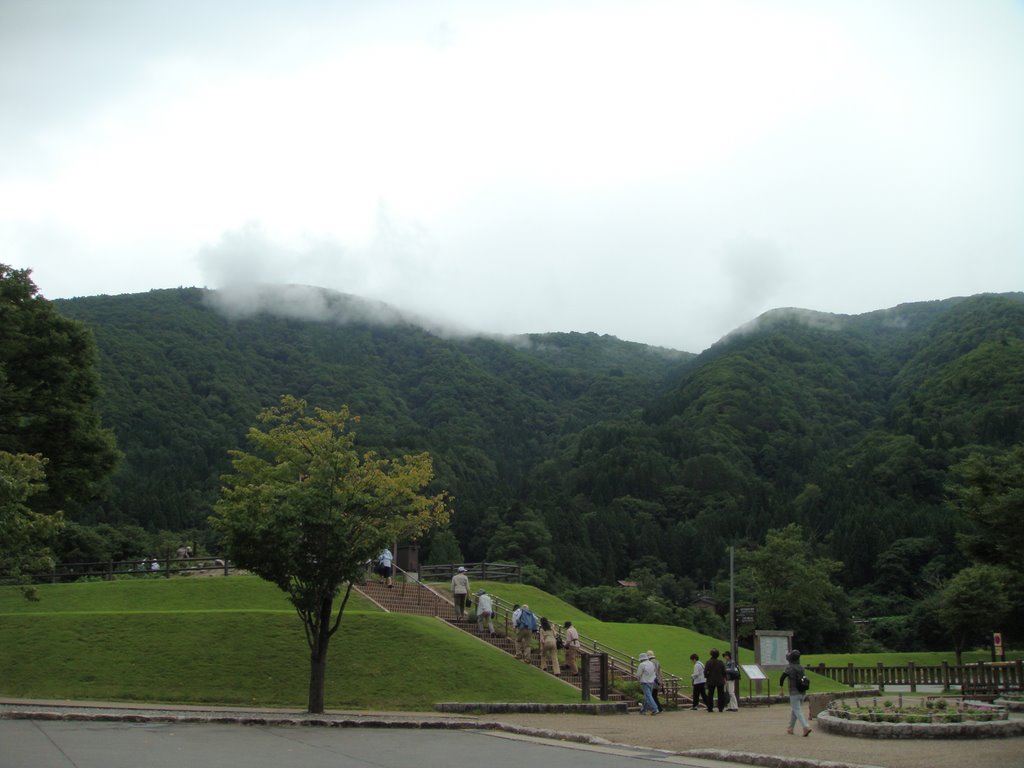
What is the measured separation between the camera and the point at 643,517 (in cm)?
13038

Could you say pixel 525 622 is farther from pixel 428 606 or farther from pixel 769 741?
pixel 769 741

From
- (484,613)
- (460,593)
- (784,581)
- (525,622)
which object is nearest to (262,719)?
(525,622)

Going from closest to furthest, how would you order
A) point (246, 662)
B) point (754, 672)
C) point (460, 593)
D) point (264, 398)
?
point (246, 662) → point (754, 672) → point (460, 593) → point (264, 398)

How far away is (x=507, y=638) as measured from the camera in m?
29.8

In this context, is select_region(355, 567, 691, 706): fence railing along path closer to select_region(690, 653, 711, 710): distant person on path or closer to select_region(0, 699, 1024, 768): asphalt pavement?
select_region(690, 653, 711, 710): distant person on path

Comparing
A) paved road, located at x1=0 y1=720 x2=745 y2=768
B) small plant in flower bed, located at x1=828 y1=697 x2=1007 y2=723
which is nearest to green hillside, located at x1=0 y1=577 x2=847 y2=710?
paved road, located at x1=0 y1=720 x2=745 y2=768

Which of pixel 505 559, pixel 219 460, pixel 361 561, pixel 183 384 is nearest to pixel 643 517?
pixel 505 559

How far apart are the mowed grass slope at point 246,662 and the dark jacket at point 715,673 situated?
12.0 feet

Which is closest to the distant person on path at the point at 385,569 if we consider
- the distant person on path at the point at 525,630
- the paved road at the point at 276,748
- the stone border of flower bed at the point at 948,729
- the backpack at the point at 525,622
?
the distant person on path at the point at 525,630

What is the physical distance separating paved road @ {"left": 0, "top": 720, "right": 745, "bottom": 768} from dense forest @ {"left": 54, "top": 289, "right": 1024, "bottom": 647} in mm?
62727

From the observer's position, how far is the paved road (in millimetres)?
13961

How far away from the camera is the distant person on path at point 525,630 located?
91.5ft

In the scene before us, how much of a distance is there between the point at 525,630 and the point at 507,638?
5.88ft

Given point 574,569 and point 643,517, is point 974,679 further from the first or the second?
point 643,517
